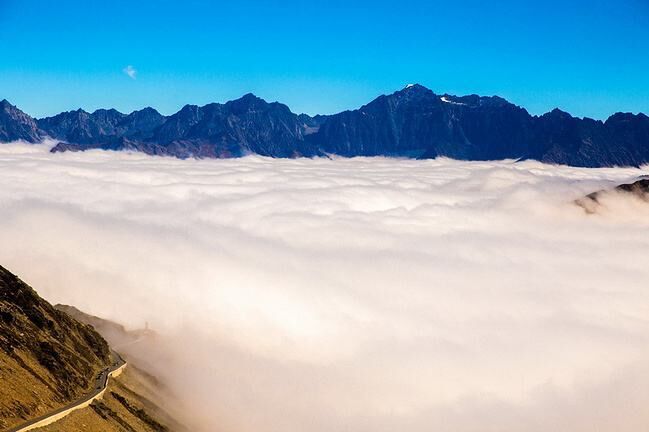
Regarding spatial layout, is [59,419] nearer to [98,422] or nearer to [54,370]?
[98,422]

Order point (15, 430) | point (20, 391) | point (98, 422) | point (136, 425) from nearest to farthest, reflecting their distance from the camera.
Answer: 1. point (15, 430)
2. point (20, 391)
3. point (98, 422)
4. point (136, 425)

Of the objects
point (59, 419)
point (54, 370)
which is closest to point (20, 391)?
point (59, 419)

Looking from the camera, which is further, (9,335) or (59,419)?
(9,335)

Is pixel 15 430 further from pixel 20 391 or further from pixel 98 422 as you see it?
pixel 98 422

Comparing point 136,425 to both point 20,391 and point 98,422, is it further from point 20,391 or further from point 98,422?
point 20,391

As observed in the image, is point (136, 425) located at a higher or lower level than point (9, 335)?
lower

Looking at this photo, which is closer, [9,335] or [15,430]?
[15,430]

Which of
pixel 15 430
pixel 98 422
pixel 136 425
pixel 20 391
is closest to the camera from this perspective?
pixel 15 430
